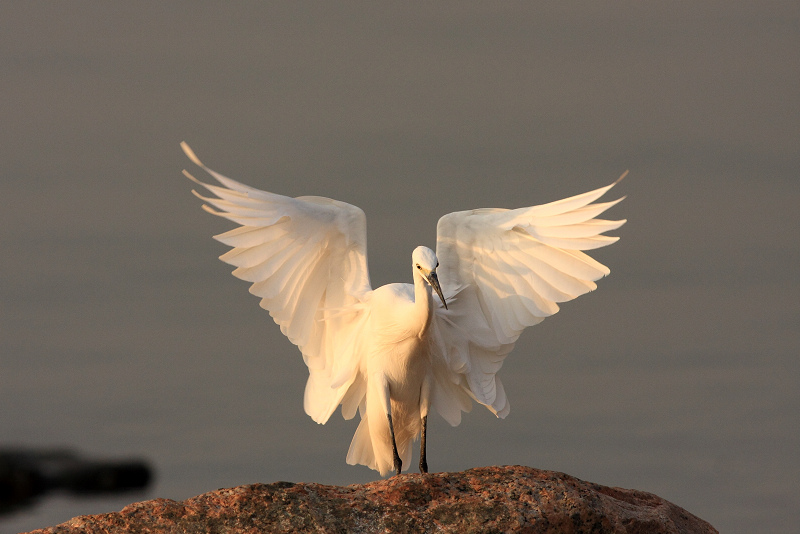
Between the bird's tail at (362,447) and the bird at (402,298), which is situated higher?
the bird at (402,298)

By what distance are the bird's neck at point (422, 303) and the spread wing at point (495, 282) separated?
67cm

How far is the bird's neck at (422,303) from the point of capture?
40.7 ft

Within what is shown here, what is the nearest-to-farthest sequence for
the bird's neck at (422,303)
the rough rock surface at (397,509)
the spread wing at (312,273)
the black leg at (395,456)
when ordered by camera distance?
the rough rock surface at (397,509), the bird's neck at (422,303), the spread wing at (312,273), the black leg at (395,456)

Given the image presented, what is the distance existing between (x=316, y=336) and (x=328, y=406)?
96cm

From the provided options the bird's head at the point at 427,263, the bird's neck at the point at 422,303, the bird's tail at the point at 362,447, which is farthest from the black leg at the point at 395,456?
the bird's head at the point at 427,263

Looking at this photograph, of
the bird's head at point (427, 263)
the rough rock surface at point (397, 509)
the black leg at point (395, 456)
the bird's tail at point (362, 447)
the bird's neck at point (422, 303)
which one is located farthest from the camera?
the bird's tail at point (362, 447)

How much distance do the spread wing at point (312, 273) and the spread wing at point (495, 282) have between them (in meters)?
1.15

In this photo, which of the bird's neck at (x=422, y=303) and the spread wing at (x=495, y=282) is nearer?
the bird's neck at (x=422, y=303)

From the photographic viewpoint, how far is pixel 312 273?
13.6 metres

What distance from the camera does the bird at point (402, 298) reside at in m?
12.8

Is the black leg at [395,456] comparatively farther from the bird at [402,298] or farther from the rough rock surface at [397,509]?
the rough rock surface at [397,509]

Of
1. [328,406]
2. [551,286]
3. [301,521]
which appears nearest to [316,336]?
[328,406]

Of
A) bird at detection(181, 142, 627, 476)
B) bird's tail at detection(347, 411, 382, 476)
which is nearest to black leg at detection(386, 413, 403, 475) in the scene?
bird at detection(181, 142, 627, 476)

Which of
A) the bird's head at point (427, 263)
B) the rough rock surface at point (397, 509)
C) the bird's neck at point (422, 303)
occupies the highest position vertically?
the bird's head at point (427, 263)
